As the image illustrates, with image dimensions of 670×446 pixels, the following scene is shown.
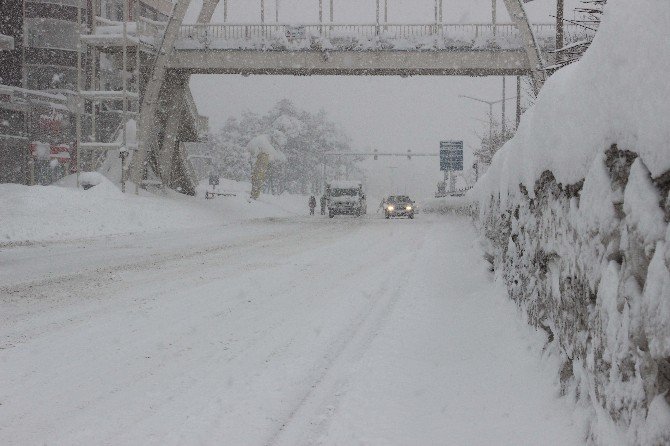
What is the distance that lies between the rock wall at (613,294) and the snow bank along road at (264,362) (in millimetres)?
420

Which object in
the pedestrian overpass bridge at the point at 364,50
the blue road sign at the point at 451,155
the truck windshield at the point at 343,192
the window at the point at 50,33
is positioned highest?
the window at the point at 50,33

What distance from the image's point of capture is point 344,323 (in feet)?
21.5

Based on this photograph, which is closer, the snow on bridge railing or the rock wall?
the rock wall

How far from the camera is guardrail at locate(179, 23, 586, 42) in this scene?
31.1m

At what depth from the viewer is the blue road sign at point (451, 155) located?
53.0 m

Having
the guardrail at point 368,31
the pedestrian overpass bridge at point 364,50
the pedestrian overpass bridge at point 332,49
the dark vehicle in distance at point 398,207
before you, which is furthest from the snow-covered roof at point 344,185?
the guardrail at point 368,31

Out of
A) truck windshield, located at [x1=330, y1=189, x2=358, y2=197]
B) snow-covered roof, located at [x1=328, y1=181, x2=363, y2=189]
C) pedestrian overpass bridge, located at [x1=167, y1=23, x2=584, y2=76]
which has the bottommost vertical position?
truck windshield, located at [x1=330, y1=189, x2=358, y2=197]

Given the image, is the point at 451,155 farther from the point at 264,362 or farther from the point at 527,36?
the point at 264,362

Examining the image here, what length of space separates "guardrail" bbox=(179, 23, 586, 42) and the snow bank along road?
23.8m

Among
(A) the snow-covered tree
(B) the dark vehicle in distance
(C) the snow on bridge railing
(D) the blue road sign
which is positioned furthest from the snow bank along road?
(A) the snow-covered tree

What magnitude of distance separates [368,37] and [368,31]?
478 millimetres

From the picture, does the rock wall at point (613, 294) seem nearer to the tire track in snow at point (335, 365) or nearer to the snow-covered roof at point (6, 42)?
the tire track in snow at point (335, 365)

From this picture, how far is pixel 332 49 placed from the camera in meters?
31.3

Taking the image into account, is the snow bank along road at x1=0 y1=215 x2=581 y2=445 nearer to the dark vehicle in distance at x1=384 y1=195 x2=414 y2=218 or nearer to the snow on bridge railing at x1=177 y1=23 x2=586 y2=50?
the snow on bridge railing at x1=177 y1=23 x2=586 y2=50
